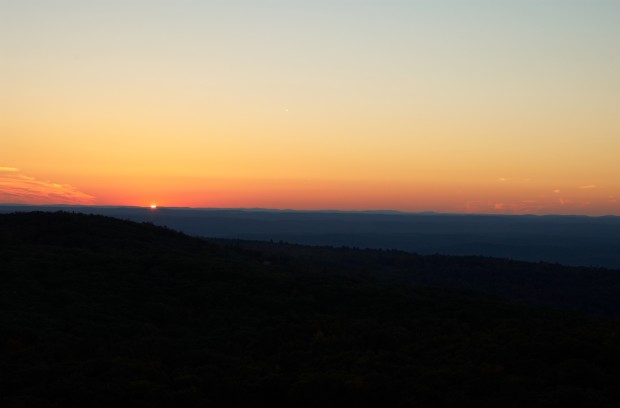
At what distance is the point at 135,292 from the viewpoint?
29547mm

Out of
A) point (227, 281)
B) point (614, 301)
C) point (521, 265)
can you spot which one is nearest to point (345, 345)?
point (227, 281)

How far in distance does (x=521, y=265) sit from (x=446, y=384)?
142ft

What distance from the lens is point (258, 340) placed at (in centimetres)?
2325

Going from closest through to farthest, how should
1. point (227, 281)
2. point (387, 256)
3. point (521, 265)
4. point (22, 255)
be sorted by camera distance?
point (227, 281) → point (22, 255) → point (521, 265) → point (387, 256)

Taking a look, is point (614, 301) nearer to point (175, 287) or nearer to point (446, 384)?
point (175, 287)

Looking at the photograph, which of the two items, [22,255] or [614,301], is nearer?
[22,255]

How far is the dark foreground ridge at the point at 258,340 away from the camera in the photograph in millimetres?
17312

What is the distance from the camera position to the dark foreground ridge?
17.3m

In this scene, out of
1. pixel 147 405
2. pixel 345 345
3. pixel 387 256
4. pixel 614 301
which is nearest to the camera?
pixel 147 405

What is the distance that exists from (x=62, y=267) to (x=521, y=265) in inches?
1485

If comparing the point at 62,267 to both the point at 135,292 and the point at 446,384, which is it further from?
the point at 446,384

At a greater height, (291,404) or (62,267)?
(62,267)

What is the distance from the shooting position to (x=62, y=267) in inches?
1268

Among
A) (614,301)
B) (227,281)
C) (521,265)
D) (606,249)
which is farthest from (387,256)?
(606,249)
